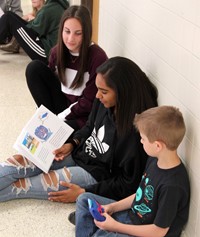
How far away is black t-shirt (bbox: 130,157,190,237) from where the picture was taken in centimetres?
133

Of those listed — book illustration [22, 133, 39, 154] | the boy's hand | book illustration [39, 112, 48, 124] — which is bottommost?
the boy's hand

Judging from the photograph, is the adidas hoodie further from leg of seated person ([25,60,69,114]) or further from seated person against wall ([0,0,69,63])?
seated person against wall ([0,0,69,63])

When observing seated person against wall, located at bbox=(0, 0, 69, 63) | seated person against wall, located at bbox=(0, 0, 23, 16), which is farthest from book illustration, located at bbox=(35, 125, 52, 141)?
seated person against wall, located at bbox=(0, 0, 23, 16)

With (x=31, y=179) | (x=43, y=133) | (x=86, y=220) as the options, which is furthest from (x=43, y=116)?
(x=86, y=220)

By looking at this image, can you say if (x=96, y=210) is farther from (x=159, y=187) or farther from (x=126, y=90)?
(x=126, y=90)

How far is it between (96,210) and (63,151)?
47cm

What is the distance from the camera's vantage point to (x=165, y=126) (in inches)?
52.2

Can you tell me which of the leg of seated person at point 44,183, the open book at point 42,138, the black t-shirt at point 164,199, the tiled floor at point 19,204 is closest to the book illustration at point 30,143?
the open book at point 42,138

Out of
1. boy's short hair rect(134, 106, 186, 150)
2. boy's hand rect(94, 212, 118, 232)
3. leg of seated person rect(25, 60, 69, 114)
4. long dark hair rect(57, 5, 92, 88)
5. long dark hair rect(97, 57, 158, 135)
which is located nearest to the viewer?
boy's short hair rect(134, 106, 186, 150)

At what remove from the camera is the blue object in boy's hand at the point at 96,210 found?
1494 mm

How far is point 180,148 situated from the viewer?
150cm

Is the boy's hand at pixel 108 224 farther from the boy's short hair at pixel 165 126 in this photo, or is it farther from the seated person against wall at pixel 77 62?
the seated person against wall at pixel 77 62

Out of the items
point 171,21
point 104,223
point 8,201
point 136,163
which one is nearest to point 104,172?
point 136,163

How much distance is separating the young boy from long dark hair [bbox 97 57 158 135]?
0.21m
